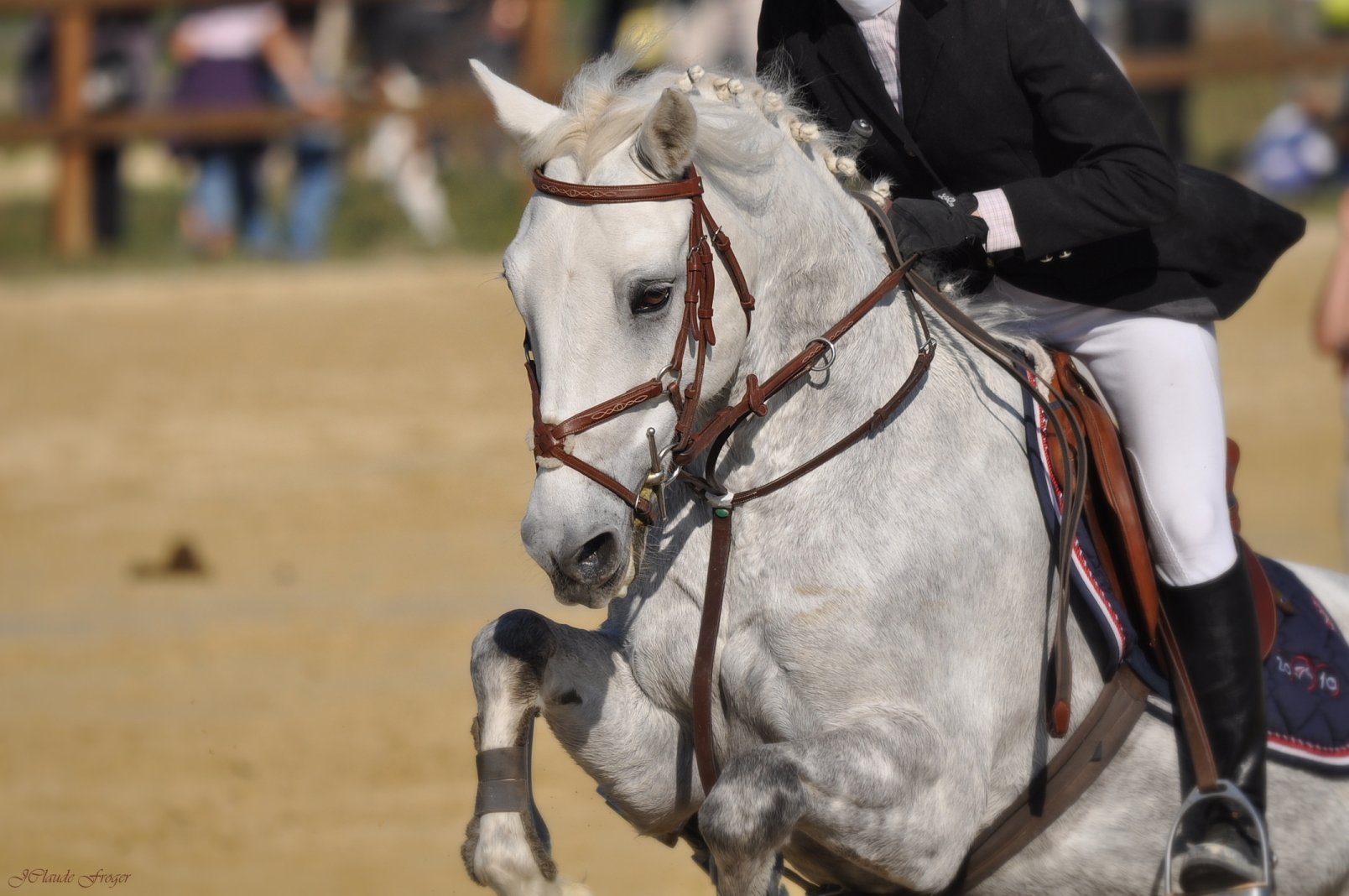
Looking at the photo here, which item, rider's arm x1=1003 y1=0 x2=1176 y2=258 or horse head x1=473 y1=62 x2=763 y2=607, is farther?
rider's arm x1=1003 y1=0 x2=1176 y2=258

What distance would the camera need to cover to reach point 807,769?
3254 mm

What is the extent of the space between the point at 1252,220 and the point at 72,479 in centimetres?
918

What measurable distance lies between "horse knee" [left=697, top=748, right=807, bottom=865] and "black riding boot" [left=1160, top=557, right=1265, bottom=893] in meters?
1.10

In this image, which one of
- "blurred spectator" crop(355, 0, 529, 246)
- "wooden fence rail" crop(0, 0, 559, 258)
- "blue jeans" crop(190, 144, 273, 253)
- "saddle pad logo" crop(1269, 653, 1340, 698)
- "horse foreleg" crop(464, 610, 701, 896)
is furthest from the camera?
"blurred spectator" crop(355, 0, 529, 246)

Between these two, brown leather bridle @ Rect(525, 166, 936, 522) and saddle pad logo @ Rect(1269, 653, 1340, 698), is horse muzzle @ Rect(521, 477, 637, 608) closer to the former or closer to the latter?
brown leather bridle @ Rect(525, 166, 936, 522)

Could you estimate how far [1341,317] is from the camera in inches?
263

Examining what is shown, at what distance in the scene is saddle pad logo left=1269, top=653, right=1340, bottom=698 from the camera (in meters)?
4.09

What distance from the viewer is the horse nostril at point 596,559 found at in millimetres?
3031

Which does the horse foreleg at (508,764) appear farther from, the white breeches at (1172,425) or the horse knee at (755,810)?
the white breeches at (1172,425)

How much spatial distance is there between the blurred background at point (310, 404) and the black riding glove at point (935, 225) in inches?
21.2

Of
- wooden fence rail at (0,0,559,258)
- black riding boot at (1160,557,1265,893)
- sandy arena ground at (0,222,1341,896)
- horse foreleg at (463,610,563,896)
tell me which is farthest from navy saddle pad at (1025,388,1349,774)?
wooden fence rail at (0,0,559,258)

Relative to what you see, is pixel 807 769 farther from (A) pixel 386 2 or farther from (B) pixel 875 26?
(A) pixel 386 2

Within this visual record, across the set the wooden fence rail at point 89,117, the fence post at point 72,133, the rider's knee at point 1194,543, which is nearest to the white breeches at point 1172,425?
the rider's knee at point 1194,543

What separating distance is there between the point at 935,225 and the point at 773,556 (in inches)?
29.7
